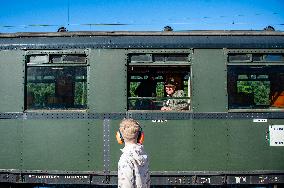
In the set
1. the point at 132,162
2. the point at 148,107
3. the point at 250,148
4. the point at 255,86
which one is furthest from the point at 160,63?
the point at 132,162

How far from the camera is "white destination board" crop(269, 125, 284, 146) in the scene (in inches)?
257

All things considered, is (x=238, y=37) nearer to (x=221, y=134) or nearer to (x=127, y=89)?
(x=221, y=134)

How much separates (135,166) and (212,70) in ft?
12.8

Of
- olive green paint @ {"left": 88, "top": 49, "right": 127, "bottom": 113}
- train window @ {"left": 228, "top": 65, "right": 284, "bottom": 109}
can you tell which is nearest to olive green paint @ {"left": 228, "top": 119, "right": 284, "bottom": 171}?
train window @ {"left": 228, "top": 65, "right": 284, "bottom": 109}

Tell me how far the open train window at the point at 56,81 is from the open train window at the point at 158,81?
0.97 metres

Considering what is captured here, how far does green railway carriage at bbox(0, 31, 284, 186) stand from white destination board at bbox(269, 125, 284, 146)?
0.06 feet

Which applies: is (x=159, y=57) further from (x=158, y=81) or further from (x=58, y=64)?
(x=58, y=64)

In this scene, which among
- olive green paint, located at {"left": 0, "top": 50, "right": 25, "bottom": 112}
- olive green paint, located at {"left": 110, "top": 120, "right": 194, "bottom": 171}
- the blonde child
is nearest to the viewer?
the blonde child

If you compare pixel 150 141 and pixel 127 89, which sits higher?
pixel 127 89

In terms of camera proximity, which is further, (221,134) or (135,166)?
(221,134)

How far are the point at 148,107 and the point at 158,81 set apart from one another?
0.63 m

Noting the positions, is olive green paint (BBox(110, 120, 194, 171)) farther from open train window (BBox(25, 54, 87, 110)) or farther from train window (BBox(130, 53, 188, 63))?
train window (BBox(130, 53, 188, 63))

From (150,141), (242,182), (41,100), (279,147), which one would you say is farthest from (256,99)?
(41,100)

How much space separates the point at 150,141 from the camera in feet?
21.4
